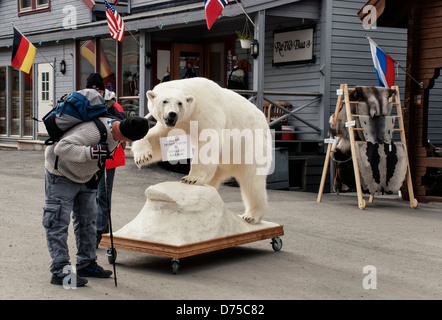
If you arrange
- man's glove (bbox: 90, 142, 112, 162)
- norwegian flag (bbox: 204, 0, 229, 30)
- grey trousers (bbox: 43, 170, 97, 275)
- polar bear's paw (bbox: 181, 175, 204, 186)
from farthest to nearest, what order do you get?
norwegian flag (bbox: 204, 0, 229, 30) → polar bear's paw (bbox: 181, 175, 204, 186) → grey trousers (bbox: 43, 170, 97, 275) → man's glove (bbox: 90, 142, 112, 162)

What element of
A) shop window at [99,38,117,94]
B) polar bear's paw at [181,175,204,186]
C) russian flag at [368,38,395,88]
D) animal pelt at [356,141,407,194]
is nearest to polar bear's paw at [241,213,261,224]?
polar bear's paw at [181,175,204,186]

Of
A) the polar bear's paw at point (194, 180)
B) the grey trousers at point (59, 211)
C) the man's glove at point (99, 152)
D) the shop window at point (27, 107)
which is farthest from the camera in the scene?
the shop window at point (27, 107)

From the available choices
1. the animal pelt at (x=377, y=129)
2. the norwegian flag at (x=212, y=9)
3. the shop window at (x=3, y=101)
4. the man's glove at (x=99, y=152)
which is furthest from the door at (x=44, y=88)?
the man's glove at (x=99, y=152)

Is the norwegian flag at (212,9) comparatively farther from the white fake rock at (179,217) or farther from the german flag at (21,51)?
the white fake rock at (179,217)

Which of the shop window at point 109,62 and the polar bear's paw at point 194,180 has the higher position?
the shop window at point 109,62

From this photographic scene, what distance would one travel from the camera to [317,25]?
13.4 m

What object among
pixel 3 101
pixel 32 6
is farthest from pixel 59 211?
pixel 3 101

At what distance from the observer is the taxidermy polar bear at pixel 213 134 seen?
5.20 m

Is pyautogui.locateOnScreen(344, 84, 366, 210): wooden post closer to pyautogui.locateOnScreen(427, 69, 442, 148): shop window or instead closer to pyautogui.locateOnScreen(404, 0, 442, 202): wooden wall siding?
pyautogui.locateOnScreen(404, 0, 442, 202): wooden wall siding

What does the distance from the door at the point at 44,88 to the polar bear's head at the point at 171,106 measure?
48.4 feet

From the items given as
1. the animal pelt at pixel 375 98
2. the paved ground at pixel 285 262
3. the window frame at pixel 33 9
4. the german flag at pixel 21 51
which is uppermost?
the window frame at pixel 33 9

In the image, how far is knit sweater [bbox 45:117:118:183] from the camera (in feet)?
14.6

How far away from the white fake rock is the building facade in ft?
23.4
